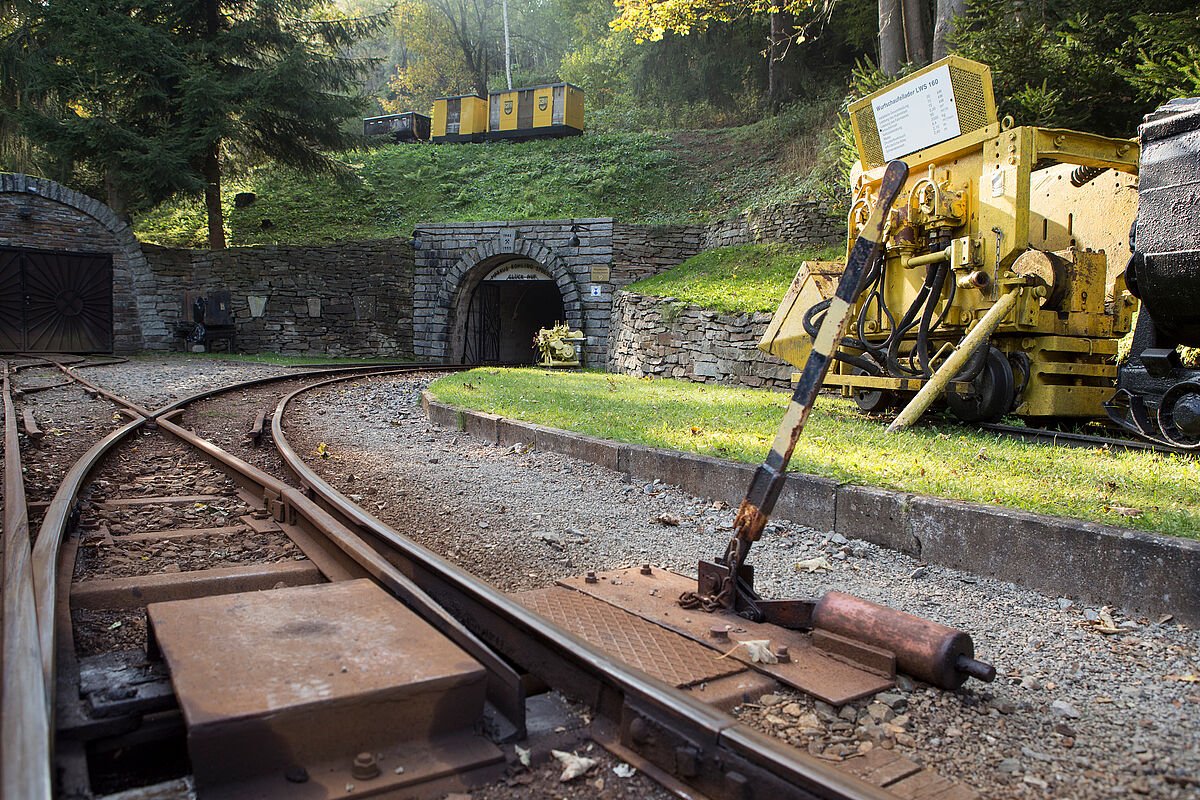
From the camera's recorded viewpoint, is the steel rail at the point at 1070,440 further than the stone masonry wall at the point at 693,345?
No

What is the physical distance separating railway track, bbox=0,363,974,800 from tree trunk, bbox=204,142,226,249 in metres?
22.4

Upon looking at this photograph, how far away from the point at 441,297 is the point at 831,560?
790 inches

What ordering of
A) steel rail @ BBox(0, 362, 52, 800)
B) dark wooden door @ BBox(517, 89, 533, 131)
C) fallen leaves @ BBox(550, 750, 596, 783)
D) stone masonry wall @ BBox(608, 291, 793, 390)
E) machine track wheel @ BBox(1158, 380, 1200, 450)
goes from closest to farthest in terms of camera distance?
steel rail @ BBox(0, 362, 52, 800), fallen leaves @ BBox(550, 750, 596, 783), machine track wheel @ BBox(1158, 380, 1200, 450), stone masonry wall @ BBox(608, 291, 793, 390), dark wooden door @ BBox(517, 89, 533, 131)

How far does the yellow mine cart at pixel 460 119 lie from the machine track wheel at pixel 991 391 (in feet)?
88.3

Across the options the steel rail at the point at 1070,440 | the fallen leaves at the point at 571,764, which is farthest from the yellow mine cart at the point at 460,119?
the fallen leaves at the point at 571,764

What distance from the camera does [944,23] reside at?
1345 centimetres

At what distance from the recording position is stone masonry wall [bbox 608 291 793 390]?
515 inches

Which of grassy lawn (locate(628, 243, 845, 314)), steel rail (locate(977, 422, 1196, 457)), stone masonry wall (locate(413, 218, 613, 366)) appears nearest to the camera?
steel rail (locate(977, 422, 1196, 457))

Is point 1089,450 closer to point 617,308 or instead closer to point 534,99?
point 617,308

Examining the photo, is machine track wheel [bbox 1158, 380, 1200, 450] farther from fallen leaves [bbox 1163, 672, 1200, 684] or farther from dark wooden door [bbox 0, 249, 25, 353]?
dark wooden door [bbox 0, 249, 25, 353]

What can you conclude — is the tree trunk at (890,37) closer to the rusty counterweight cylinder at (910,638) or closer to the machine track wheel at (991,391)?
the machine track wheel at (991,391)

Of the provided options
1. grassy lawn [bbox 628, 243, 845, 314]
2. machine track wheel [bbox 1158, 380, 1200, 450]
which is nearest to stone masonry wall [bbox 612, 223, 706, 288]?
grassy lawn [bbox 628, 243, 845, 314]

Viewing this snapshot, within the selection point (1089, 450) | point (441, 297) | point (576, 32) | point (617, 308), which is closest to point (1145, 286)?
point (1089, 450)

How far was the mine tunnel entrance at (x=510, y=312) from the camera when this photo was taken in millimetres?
23688
